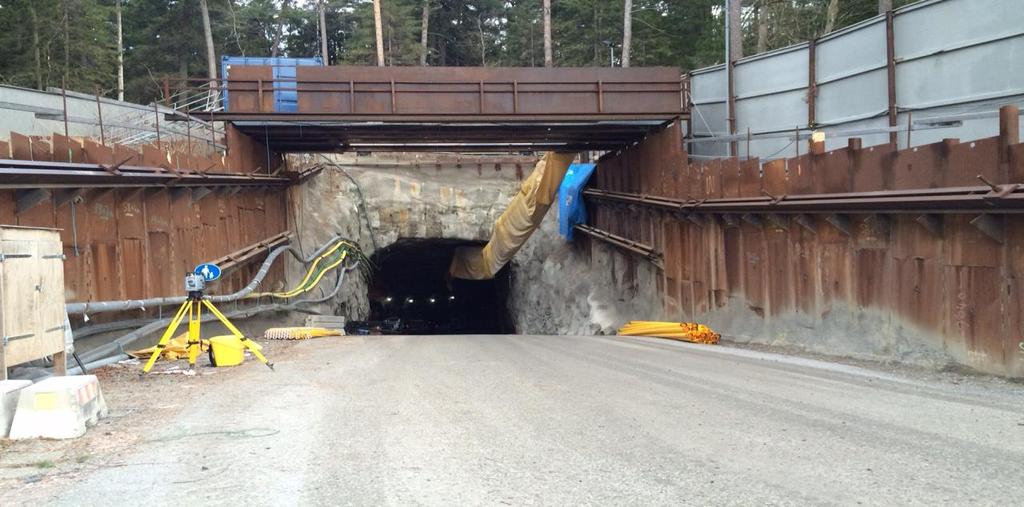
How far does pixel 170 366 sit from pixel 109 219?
312 cm

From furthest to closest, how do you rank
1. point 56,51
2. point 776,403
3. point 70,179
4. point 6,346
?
point 56,51 → point 70,179 → point 776,403 → point 6,346

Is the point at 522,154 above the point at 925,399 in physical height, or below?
above

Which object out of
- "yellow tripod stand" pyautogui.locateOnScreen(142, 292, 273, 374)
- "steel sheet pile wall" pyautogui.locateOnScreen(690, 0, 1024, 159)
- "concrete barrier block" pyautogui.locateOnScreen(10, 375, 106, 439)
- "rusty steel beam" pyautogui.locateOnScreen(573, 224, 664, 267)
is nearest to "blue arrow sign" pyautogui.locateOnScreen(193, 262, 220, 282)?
"yellow tripod stand" pyautogui.locateOnScreen(142, 292, 273, 374)

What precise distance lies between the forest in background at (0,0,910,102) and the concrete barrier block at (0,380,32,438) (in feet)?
95.7

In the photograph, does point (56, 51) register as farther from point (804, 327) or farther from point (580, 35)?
point (804, 327)

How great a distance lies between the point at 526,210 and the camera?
2602 cm

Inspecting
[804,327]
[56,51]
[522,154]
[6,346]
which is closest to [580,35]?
[522,154]

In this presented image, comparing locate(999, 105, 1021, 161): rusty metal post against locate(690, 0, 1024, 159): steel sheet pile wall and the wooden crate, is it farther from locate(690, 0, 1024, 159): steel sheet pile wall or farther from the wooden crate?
the wooden crate

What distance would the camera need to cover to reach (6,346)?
7512 mm

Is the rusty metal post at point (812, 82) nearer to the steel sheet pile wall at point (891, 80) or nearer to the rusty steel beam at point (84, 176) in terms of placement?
the steel sheet pile wall at point (891, 80)

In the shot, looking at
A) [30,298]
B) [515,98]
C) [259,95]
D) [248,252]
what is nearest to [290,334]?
[248,252]

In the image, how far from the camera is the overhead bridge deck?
65.1 ft

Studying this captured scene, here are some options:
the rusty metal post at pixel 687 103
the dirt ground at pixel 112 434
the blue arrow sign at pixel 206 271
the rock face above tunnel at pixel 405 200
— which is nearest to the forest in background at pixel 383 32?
the rock face above tunnel at pixel 405 200

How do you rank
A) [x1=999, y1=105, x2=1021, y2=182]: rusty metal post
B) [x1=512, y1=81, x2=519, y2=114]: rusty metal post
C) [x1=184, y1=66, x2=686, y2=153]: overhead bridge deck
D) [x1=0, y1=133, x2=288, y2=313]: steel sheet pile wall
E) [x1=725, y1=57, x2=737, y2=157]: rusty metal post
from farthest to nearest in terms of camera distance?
[x1=512, y1=81, x2=519, y2=114]: rusty metal post, [x1=725, y1=57, x2=737, y2=157]: rusty metal post, [x1=184, y1=66, x2=686, y2=153]: overhead bridge deck, [x1=0, y1=133, x2=288, y2=313]: steel sheet pile wall, [x1=999, y1=105, x2=1021, y2=182]: rusty metal post
